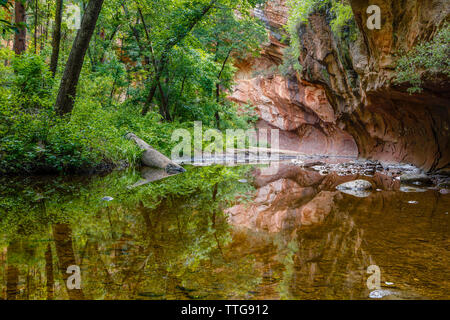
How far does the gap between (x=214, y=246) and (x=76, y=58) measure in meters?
6.53

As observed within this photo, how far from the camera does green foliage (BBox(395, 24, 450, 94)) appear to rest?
22.8 ft

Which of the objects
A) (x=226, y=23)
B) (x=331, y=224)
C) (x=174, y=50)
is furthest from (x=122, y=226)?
(x=226, y=23)

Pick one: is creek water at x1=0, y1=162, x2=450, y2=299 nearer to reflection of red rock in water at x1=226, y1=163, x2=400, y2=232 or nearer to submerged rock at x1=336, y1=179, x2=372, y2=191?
reflection of red rock in water at x1=226, y1=163, x2=400, y2=232

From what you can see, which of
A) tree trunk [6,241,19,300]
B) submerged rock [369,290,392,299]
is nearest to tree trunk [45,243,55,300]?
tree trunk [6,241,19,300]

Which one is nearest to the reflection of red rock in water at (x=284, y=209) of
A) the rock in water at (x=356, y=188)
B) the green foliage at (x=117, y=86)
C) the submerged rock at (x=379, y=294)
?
the rock in water at (x=356, y=188)

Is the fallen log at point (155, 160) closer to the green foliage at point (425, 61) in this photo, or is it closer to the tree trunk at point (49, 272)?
the tree trunk at point (49, 272)

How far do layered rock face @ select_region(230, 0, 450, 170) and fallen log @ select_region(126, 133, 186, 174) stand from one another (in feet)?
24.9

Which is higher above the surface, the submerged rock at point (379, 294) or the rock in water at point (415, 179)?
the rock in water at point (415, 179)

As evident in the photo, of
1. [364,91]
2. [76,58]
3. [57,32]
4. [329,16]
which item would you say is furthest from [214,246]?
[329,16]

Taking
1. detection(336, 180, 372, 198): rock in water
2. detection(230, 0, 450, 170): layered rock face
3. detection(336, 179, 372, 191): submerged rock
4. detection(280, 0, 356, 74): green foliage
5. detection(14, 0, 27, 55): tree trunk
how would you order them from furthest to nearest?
detection(280, 0, 356, 74): green foliage < detection(14, 0, 27, 55): tree trunk < detection(230, 0, 450, 170): layered rock face < detection(336, 179, 372, 191): submerged rock < detection(336, 180, 372, 198): rock in water

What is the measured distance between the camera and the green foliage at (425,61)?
6945 millimetres

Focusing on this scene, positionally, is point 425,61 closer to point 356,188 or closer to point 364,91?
point 356,188

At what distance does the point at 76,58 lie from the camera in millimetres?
7141

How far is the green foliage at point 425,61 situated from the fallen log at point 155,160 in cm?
721
